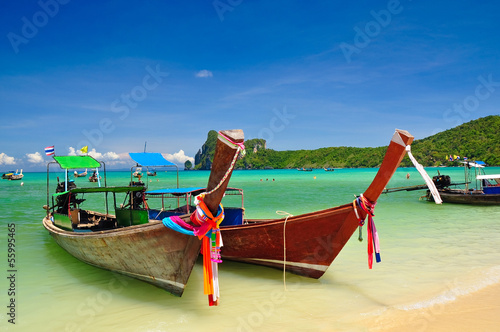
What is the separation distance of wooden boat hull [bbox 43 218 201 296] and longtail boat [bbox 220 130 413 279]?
75.1 inches

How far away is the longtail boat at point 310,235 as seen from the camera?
16.1 ft

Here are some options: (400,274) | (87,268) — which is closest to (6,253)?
(87,268)

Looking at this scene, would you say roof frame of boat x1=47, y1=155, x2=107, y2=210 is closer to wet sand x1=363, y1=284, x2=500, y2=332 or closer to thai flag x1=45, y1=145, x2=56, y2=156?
thai flag x1=45, y1=145, x2=56, y2=156

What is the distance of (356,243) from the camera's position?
34.9ft

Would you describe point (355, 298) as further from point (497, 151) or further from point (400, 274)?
point (497, 151)

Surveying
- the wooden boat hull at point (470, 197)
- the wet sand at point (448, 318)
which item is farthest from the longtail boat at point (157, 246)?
the wooden boat hull at point (470, 197)

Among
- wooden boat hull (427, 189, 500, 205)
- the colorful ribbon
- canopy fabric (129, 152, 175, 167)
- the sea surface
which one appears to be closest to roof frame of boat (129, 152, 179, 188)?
canopy fabric (129, 152, 175, 167)

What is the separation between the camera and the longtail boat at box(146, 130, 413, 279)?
4914 millimetres

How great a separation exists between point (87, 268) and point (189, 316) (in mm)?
4395

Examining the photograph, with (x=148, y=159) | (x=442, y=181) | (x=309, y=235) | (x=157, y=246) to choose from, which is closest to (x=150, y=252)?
(x=157, y=246)

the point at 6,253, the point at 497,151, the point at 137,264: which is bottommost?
the point at 6,253

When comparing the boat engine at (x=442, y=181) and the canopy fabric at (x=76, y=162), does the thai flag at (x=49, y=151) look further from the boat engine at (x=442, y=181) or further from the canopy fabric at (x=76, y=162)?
the boat engine at (x=442, y=181)

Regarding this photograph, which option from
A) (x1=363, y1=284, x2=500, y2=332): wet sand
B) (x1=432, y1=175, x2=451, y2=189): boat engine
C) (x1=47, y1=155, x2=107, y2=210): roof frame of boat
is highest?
(x1=47, y1=155, x2=107, y2=210): roof frame of boat

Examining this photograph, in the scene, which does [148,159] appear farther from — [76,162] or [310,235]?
[310,235]
